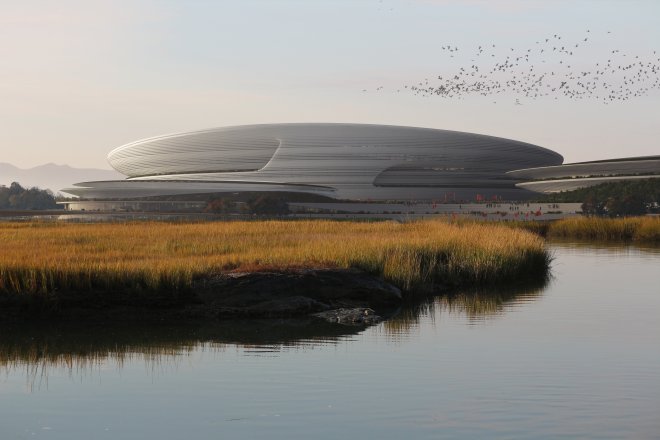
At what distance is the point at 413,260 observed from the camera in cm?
2559

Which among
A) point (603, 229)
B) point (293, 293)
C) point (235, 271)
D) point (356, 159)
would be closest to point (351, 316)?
point (293, 293)

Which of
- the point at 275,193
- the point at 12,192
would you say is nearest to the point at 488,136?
the point at 275,193

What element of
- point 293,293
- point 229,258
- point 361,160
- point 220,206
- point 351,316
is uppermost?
point 361,160

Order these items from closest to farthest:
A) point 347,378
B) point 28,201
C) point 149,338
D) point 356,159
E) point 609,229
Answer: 1. point 347,378
2. point 149,338
3. point 609,229
4. point 356,159
5. point 28,201

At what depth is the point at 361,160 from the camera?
12506 cm

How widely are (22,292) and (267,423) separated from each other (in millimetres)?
10097

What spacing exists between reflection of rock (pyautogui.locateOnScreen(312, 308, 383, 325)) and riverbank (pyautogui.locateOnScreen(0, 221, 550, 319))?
0.64m

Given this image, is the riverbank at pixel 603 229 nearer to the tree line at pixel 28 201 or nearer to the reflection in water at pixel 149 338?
the reflection in water at pixel 149 338

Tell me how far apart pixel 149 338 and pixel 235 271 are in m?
4.13

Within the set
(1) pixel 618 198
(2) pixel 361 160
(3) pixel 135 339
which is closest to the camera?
(3) pixel 135 339

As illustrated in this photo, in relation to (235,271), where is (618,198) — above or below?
above

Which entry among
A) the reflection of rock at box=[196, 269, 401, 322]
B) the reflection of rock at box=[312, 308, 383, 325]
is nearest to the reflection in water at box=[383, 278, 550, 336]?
the reflection of rock at box=[312, 308, 383, 325]

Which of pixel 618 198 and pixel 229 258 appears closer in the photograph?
pixel 229 258

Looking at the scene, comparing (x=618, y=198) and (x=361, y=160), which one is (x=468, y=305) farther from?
(x=361, y=160)
